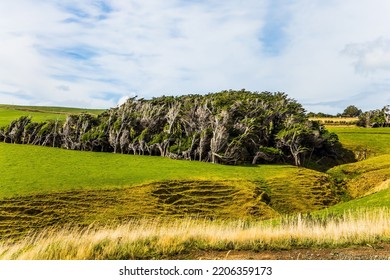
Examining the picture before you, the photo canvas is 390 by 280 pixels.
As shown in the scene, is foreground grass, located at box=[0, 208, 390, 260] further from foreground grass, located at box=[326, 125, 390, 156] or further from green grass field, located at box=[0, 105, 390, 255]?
foreground grass, located at box=[326, 125, 390, 156]

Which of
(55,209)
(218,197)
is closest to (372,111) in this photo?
(218,197)

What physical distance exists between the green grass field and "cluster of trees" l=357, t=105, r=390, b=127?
65.9 metres

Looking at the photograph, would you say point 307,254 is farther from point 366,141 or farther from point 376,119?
point 376,119

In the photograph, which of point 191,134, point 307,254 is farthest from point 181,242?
point 191,134

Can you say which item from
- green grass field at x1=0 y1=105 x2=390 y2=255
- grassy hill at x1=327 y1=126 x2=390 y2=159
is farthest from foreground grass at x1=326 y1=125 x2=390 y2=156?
green grass field at x1=0 y1=105 x2=390 y2=255

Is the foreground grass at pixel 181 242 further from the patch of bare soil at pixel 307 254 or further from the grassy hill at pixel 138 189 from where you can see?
the grassy hill at pixel 138 189

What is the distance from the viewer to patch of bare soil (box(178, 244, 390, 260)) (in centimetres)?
1186

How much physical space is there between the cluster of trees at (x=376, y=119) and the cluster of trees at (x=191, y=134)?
4635 cm

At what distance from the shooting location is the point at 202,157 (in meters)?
78.5

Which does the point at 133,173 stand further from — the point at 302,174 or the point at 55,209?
the point at 302,174

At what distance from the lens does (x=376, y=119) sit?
137m

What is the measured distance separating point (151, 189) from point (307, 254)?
4208cm

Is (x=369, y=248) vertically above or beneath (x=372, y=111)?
beneath
